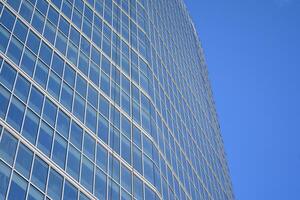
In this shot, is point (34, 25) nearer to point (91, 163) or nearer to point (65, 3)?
point (65, 3)

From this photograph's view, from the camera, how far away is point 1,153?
28.2 metres

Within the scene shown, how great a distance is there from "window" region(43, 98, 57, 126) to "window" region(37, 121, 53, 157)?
2.06ft

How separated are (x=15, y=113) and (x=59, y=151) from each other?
3.56m

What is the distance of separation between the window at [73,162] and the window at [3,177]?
217 inches

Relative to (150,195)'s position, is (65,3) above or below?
above

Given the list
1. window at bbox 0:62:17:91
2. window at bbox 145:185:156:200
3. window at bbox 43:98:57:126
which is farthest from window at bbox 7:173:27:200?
window at bbox 145:185:156:200

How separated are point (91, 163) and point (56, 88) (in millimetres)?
5172

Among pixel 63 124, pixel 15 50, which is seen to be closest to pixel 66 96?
pixel 63 124

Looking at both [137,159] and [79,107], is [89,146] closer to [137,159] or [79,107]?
[79,107]

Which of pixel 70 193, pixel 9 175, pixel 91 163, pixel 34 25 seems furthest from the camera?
pixel 34 25

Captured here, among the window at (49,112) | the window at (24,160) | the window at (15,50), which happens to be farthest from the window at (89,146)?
the window at (15,50)

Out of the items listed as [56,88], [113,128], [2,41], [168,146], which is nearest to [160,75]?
[168,146]

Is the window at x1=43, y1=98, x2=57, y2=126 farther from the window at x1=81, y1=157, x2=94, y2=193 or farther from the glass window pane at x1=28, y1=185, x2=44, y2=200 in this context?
the glass window pane at x1=28, y1=185, x2=44, y2=200

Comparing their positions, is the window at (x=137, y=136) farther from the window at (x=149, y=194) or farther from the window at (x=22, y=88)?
the window at (x=22, y=88)
